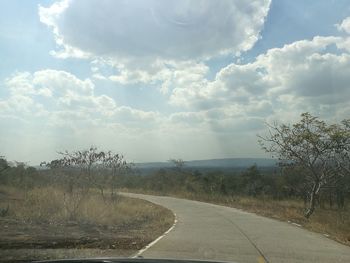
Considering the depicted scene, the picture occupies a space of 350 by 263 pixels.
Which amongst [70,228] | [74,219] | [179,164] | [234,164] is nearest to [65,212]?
[74,219]

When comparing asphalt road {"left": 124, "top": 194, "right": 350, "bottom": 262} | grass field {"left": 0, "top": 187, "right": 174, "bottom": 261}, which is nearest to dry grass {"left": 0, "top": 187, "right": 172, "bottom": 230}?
grass field {"left": 0, "top": 187, "right": 174, "bottom": 261}

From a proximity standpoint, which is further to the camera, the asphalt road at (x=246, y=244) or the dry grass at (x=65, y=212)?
the dry grass at (x=65, y=212)

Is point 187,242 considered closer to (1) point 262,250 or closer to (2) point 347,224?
(1) point 262,250

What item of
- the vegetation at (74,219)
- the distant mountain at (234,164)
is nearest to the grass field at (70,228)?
the vegetation at (74,219)

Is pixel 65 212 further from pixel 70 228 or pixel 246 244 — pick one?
pixel 246 244

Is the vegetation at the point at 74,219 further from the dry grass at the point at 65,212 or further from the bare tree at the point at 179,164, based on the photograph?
the bare tree at the point at 179,164

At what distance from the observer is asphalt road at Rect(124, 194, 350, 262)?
1109 cm

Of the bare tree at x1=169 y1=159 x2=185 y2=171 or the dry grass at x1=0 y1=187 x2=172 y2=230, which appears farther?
the bare tree at x1=169 y1=159 x2=185 y2=171

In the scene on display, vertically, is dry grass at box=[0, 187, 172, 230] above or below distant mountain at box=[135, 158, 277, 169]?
below

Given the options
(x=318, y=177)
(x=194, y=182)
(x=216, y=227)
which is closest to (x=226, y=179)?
(x=194, y=182)

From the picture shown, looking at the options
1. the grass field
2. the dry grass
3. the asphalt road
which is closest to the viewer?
the asphalt road

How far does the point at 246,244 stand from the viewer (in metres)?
13.1

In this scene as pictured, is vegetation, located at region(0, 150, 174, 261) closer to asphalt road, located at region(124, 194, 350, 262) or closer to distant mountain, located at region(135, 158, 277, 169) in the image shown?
asphalt road, located at region(124, 194, 350, 262)

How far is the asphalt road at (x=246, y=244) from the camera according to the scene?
437 inches
